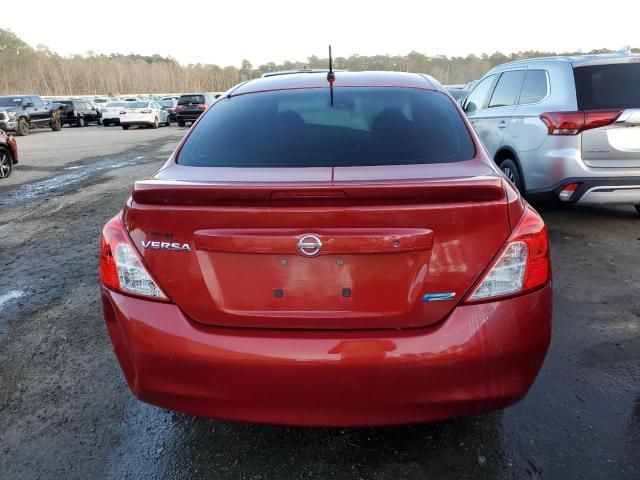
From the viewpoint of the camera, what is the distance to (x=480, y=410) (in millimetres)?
1932

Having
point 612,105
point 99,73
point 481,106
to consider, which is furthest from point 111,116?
point 99,73

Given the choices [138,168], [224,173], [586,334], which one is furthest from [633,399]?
[138,168]

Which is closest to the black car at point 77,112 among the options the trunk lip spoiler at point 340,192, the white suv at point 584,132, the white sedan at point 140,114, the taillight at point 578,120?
the white sedan at point 140,114

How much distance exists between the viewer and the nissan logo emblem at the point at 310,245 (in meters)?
1.77

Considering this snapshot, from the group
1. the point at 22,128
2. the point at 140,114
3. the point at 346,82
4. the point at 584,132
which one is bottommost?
the point at 22,128

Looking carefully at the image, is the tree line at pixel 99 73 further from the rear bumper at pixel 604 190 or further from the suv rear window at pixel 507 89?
the rear bumper at pixel 604 190

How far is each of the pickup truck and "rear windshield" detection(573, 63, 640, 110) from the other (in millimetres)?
23717

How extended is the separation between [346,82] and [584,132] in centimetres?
313

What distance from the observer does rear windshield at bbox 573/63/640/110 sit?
5.05 m

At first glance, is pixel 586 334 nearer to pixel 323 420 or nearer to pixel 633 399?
pixel 633 399

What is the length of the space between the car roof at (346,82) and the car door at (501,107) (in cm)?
332

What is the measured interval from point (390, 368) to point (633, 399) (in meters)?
1.66

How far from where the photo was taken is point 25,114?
24781mm

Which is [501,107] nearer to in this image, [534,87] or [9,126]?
[534,87]
